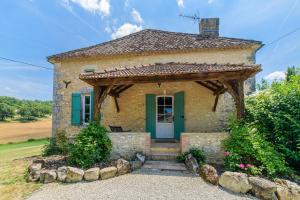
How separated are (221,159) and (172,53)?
5808 mm

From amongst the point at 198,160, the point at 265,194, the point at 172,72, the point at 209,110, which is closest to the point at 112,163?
the point at 198,160

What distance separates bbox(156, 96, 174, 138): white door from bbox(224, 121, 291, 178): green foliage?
3715 mm

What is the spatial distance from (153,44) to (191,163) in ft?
23.3

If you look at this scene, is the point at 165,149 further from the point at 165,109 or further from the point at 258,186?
the point at 258,186

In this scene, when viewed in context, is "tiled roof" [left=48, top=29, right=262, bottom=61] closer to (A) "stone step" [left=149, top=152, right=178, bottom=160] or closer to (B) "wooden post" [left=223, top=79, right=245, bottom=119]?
(B) "wooden post" [left=223, top=79, right=245, bottom=119]

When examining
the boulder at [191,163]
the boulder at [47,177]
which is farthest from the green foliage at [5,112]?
the boulder at [191,163]

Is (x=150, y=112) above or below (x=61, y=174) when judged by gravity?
above

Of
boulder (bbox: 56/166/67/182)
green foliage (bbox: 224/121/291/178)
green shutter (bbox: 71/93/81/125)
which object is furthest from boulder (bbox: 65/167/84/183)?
green shutter (bbox: 71/93/81/125)

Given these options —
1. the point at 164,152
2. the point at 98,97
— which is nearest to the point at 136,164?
the point at 164,152

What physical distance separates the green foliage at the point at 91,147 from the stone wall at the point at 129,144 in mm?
303

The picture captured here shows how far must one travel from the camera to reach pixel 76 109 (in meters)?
10.4

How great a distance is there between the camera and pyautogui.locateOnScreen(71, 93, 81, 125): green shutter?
1035cm

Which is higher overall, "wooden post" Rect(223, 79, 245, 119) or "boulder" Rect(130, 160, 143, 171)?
"wooden post" Rect(223, 79, 245, 119)

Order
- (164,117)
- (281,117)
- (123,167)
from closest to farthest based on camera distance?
(123,167)
(281,117)
(164,117)
